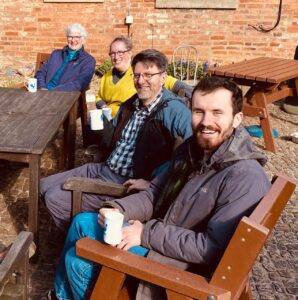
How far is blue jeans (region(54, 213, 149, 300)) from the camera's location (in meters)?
2.08

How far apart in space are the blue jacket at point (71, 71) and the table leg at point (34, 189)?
7.23 ft

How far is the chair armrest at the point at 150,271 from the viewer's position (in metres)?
1.67

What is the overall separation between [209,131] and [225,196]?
0.32m

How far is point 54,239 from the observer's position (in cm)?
339

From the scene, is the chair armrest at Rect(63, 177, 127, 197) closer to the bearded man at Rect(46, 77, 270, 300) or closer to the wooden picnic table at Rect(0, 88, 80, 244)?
the wooden picnic table at Rect(0, 88, 80, 244)

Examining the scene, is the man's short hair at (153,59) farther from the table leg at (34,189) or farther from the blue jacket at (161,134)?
the table leg at (34,189)

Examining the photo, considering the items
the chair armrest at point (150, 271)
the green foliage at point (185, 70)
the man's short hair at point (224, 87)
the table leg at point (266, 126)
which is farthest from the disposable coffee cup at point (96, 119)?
the green foliage at point (185, 70)

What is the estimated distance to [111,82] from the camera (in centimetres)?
430

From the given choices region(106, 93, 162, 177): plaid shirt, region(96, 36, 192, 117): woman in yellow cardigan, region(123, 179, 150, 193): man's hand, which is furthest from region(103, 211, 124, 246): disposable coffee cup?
region(96, 36, 192, 117): woman in yellow cardigan

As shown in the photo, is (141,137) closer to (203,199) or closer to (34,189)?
(34,189)

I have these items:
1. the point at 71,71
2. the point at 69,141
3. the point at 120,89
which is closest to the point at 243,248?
the point at 120,89

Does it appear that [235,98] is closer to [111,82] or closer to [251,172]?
[251,172]

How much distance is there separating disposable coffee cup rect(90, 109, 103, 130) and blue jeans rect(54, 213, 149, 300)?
3.87 ft

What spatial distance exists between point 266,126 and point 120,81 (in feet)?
7.03
